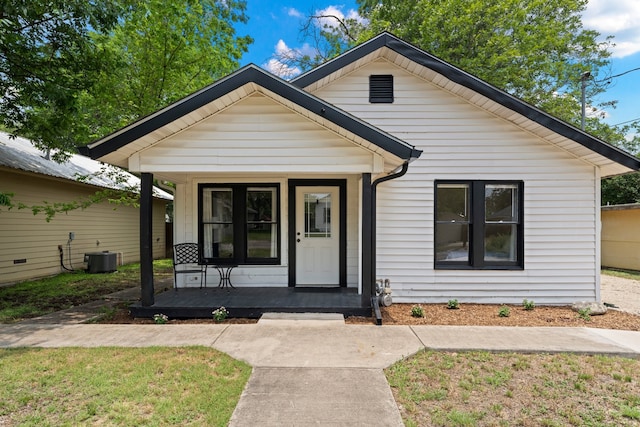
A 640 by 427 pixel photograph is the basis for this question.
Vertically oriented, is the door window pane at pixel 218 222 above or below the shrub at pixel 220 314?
above

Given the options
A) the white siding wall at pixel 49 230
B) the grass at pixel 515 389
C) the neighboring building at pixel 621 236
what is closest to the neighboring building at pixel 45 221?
the white siding wall at pixel 49 230

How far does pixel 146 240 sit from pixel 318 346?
3.15 metres

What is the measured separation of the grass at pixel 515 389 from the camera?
267cm

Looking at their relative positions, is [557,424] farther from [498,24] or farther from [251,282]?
[498,24]

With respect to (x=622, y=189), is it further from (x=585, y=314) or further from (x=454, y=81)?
(x=454, y=81)

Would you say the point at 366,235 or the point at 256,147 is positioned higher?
the point at 256,147

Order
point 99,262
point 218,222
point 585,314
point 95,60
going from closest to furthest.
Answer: point 585,314, point 218,222, point 95,60, point 99,262

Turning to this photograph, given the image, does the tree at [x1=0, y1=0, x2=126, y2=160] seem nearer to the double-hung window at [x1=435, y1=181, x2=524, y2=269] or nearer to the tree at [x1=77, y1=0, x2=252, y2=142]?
the tree at [x1=77, y1=0, x2=252, y2=142]

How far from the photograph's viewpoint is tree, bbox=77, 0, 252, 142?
873 centimetres

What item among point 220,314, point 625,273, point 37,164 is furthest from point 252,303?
point 625,273

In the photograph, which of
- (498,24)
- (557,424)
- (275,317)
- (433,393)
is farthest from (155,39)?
(498,24)

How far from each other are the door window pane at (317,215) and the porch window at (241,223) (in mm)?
619

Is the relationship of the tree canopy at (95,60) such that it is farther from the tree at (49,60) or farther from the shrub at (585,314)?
the shrub at (585,314)

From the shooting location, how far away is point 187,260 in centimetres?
663
